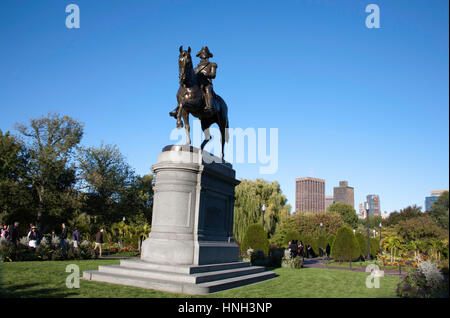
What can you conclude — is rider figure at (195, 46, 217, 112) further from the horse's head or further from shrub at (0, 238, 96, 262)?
shrub at (0, 238, 96, 262)

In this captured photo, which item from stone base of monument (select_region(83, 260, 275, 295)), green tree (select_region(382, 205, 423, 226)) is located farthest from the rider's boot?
green tree (select_region(382, 205, 423, 226))

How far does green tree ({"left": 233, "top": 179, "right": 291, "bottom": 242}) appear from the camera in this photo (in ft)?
118

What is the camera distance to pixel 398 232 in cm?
4231

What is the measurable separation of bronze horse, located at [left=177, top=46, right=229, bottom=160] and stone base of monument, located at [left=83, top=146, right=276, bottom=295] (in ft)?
3.82

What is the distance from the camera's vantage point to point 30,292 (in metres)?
7.43

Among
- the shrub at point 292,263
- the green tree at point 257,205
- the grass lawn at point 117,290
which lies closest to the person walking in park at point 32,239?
the grass lawn at point 117,290

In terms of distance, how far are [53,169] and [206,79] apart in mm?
30575

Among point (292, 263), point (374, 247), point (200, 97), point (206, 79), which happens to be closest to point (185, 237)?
point (200, 97)

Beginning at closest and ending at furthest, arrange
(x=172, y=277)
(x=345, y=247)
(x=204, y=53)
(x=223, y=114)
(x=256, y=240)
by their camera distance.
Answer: (x=172, y=277), (x=204, y=53), (x=223, y=114), (x=256, y=240), (x=345, y=247)

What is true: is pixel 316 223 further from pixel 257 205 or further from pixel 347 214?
pixel 347 214

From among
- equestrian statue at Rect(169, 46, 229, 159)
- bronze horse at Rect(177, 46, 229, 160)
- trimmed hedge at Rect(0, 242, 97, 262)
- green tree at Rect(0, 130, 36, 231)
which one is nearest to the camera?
bronze horse at Rect(177, 46, 229, 160)
